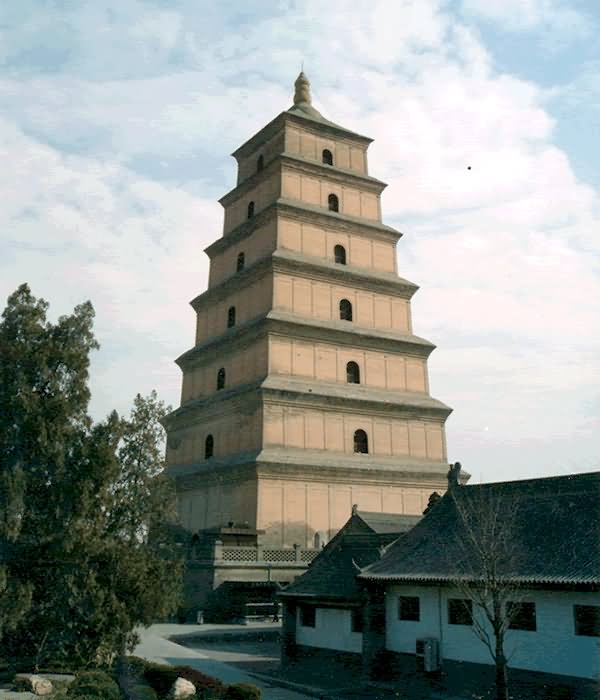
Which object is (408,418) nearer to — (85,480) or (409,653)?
(409,653)

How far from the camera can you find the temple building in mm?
33125

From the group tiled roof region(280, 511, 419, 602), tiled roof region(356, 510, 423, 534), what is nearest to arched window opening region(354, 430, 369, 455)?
tiled roof region(356, 510, 423, 534)

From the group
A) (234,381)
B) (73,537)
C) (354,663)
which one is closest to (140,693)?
(73,537)

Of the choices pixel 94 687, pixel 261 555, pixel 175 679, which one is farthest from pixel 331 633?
pixel 261 555

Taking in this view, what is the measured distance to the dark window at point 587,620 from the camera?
14992mm

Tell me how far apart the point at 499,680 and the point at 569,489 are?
17.3 feet

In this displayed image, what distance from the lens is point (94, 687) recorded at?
49.9 feet

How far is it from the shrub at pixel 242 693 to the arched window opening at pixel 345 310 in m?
23.8

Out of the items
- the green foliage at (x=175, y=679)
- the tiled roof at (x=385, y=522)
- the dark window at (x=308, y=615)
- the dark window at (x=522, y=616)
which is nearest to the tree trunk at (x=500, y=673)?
the dark window at (x=522, y=616)

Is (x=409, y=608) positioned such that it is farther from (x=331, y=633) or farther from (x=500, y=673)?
(x=500, y=673)

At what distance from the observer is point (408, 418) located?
37000 mm

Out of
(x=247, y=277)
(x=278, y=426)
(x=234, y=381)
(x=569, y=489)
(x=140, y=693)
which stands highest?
(x=247, y=277)

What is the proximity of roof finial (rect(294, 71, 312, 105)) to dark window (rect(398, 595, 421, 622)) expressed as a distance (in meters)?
33.9

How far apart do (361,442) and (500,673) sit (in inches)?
812
